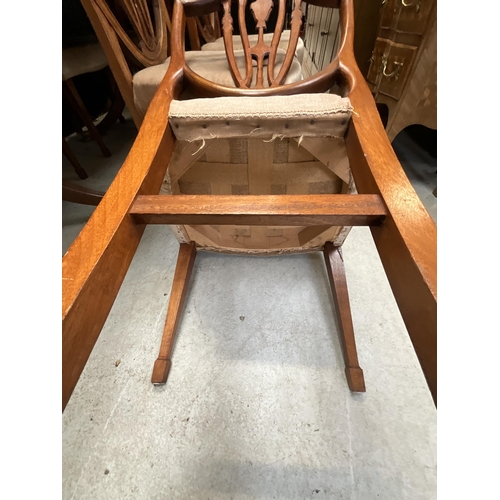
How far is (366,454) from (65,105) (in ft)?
7.66

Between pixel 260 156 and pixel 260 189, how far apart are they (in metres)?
0.09

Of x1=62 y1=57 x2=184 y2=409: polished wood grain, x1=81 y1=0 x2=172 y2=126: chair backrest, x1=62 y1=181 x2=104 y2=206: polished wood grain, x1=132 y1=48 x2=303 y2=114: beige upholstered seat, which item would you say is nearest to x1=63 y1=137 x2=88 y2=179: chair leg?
x1=62 y1=181 x2=104 y2=206: polished wood grain

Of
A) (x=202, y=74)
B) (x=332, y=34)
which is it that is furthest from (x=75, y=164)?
(x=332, y=34)

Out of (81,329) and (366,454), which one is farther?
(366,454)

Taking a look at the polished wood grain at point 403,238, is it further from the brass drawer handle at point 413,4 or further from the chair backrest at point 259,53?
the brass drawer handle at point 413,4

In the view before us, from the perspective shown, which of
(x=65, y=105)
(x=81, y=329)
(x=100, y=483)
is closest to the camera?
(x=81, y=329)

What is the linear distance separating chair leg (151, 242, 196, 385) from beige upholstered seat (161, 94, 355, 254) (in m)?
0.06

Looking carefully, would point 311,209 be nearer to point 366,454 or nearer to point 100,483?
point 366,454

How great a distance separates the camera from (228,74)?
2.93ft

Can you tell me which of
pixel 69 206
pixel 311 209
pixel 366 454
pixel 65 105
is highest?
pixel 311 209

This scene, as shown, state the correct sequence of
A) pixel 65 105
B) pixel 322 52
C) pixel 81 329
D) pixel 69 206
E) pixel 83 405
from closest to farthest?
pixel 81 329 < pixel 83 405 < pixel 69 206 < pixel 65 105 < pixel 322 52

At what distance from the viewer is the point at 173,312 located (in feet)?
2.98

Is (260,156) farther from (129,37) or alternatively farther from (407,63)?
(407,63)

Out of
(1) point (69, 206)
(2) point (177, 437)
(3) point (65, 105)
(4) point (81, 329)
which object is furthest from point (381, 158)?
(3) point (65, 105)
